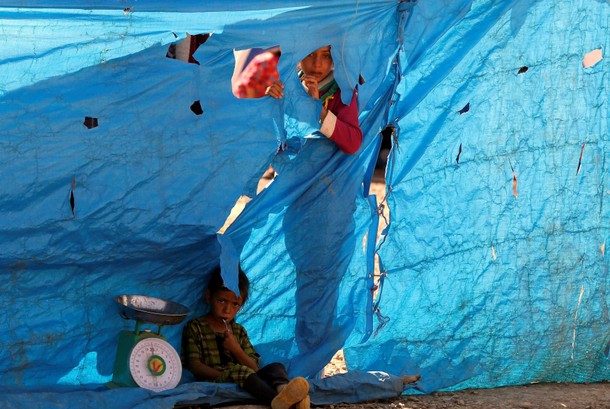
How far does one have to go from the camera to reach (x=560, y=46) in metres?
4.83

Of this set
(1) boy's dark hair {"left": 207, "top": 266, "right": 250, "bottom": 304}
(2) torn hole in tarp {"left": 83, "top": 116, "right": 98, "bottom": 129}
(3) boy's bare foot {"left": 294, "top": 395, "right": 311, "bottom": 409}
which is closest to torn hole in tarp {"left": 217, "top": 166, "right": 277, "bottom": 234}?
(1) boy's dark hair {"left": 207, "top": 266, "right": 250, "bottom": 304}

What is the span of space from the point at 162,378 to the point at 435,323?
138 cm

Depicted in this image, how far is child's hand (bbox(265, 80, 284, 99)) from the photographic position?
4.10 metres

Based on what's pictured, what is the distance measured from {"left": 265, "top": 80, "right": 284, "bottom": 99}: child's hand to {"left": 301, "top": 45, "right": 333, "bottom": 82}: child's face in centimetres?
28

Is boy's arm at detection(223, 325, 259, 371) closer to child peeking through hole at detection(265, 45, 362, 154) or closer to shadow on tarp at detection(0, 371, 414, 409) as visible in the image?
shadow on tarp at detection(0, 371, 414, 409)

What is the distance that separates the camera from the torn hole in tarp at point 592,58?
4.89m

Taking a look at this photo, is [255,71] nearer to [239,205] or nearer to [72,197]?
[72,197]

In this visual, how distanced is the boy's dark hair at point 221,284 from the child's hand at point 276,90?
0.77 m

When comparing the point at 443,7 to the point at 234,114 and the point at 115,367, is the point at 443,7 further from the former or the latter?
the point at 115,367

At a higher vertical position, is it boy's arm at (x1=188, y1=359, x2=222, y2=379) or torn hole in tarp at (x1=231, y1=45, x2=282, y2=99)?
torn hole in tarp at (x1=231, y1=45, x2=282, y2=99)

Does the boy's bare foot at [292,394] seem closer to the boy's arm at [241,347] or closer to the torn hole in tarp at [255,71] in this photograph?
the boy's arm at [241,347]

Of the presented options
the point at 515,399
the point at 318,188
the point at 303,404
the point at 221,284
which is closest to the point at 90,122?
the point at 221,284

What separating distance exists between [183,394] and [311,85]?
1328 millimetres

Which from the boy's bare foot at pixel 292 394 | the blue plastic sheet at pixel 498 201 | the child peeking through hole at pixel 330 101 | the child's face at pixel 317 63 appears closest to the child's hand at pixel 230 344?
the boy's bare foot at pixel 292 394
